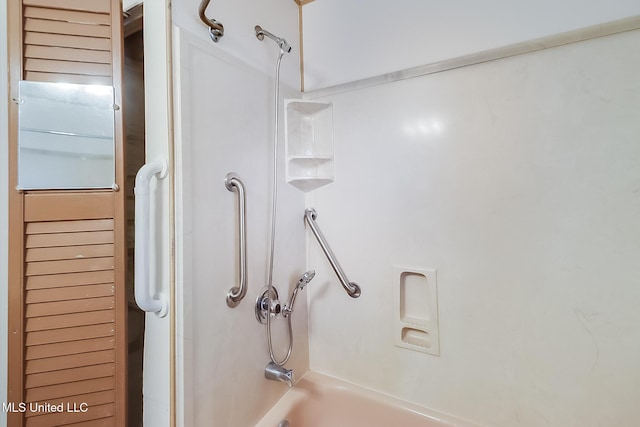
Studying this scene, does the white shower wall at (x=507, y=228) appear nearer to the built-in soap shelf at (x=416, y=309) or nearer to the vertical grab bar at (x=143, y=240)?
the built-in soap shelf at (x=416, y=309)

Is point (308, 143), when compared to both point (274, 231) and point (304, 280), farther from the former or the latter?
point (304, 280)

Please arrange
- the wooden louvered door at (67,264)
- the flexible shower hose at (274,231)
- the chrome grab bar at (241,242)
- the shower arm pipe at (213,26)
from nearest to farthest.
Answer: the wooden louvered door at (67,264) → the shower arm pipe at (213,26) → the chrome grab bar at (241,242) → the flexible shower hose at (274,231)

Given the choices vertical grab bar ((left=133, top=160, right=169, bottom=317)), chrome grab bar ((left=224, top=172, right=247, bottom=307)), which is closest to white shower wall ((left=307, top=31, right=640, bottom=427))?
chrome grab bar ((left=224, top=172, right=247, bottom=307))

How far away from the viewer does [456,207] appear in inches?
41.7

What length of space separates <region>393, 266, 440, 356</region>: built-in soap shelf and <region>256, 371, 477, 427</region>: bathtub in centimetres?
27

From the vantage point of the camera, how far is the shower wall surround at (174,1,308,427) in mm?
788

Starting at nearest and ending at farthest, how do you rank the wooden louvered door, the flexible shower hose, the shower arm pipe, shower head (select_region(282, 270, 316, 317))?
the wooden louvered door → the shower arm pipe → the flexible shower hose → shower head (select_region(282, 270, 316, 317))

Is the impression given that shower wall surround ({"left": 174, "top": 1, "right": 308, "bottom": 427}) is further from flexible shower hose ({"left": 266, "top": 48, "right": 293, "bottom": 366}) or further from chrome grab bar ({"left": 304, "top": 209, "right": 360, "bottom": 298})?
chrome grab bar ({"left": 304, "top": 209, "right": 360, "bottom": 298})

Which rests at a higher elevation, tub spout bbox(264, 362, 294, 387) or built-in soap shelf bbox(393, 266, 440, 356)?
built-in soap shelf bbox(393, 266, 440, 356)

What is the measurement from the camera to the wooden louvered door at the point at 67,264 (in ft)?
2.30

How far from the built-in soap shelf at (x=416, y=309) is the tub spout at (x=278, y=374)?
509 mm

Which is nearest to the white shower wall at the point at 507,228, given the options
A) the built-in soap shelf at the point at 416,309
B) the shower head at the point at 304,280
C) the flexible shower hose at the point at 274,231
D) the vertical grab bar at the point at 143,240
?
the built-in soap shelf at the point at 416,309

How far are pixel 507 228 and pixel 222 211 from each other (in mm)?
1097

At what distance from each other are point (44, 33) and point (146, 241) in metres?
0.67
